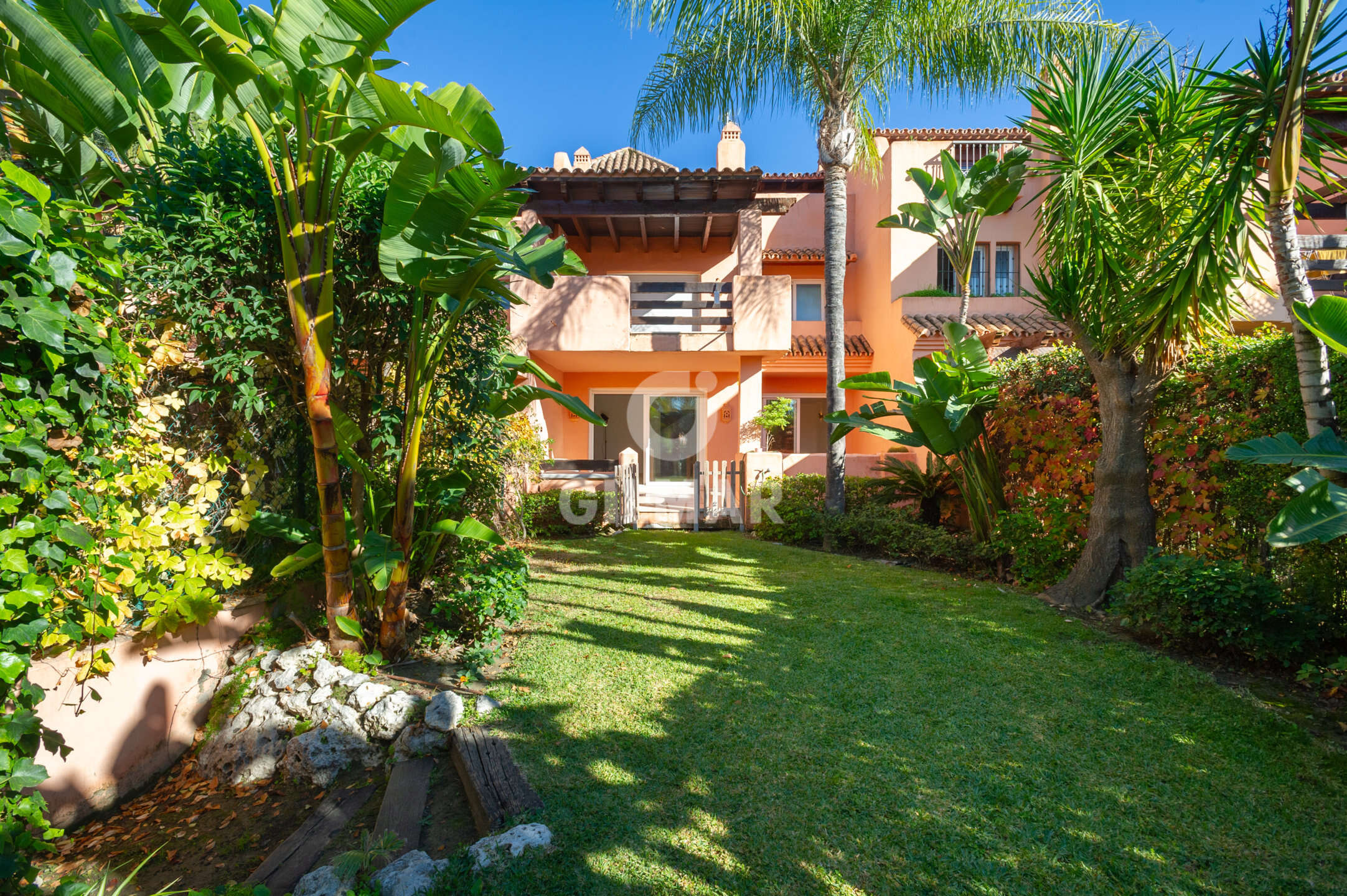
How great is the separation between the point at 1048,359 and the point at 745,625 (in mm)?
5020

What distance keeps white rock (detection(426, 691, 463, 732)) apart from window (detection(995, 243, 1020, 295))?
53.1 feet

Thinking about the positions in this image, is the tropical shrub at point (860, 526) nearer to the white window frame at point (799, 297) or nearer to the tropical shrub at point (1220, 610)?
the tropical shrub at point (1220, 610)

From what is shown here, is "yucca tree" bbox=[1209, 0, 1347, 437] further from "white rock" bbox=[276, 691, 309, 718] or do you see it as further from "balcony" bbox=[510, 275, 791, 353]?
"balcony" bbox=[510, 275, 791, 353]

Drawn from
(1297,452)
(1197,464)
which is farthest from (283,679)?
(1197,464)

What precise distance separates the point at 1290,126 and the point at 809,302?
44.6ft

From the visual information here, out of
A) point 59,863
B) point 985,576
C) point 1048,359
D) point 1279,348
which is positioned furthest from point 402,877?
point 1048,359

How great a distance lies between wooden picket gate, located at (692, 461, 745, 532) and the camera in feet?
39.2

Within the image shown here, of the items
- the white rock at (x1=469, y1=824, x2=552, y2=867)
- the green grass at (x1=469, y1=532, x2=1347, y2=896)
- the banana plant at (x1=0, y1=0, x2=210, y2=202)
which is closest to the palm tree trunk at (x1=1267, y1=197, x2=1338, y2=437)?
the green grass at (x1=469, y1=532, x2=1347, y2=896)

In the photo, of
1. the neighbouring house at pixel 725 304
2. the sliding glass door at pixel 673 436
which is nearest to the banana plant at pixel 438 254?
the neighbouring house at pixel 725 304

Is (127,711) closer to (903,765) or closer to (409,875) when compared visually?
(409,875)

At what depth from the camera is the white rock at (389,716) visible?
378cm

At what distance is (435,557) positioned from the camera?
5.34 metres

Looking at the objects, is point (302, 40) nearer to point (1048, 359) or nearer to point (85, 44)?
point (85, 44)

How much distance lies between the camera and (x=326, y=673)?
13.4 ft
